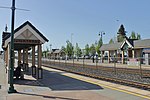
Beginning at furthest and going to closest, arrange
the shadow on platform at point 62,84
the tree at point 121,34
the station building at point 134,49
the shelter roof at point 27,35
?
the tree at point 121,34
the station building at point 134,49
the shelter roof at point 27,35
the shadow on platform at point 62,84

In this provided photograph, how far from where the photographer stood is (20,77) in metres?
16.8

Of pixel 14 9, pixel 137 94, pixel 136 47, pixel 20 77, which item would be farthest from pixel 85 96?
pixel 136 47

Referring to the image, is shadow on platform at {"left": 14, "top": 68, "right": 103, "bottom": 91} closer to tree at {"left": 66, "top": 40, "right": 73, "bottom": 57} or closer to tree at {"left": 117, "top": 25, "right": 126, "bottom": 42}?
tree at {"left": 66, "top": 40, "right": 73, "bottom": 57}

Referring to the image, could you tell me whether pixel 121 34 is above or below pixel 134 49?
above

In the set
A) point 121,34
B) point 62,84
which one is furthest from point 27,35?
point 121,34

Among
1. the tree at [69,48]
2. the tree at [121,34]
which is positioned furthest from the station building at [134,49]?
the tree at [121,34]

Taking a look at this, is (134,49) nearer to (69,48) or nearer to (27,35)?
(27,35)

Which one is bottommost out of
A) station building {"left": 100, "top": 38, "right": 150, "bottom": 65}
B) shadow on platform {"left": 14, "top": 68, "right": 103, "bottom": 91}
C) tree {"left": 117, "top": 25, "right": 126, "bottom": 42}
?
shadow on platform {"left": 14, "top": 68, "right": 103, "bottom": 91}

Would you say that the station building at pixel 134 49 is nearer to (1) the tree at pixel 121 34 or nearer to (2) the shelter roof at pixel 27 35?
(2) the shelter roof at pixel 27 35

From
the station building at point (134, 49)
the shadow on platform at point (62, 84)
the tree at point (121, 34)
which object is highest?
the tree at point (121, 34)

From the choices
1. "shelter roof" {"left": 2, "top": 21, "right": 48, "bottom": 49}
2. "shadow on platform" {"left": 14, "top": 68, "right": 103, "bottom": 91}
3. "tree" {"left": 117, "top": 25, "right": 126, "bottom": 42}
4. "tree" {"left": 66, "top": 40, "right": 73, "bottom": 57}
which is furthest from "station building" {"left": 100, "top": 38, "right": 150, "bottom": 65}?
"tree" {"left": 117, "top": 25, "right": 126, "bottom": 42}

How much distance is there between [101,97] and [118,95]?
92 centimetres

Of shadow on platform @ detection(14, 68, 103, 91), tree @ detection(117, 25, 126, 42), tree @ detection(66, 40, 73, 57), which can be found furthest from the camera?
tree @ detection(117, 25, 126, 42)

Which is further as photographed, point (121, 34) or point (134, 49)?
point (121, 34)
